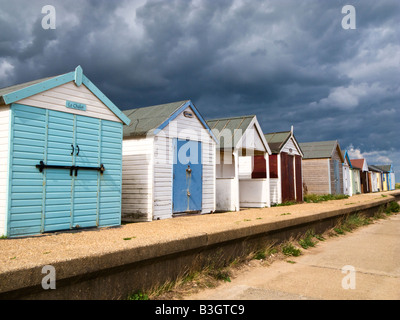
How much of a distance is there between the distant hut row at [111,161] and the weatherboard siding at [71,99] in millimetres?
23

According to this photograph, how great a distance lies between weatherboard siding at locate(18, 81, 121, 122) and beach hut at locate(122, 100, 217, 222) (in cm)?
179

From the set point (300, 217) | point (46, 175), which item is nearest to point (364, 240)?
point (300, 217)

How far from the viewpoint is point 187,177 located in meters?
12.1

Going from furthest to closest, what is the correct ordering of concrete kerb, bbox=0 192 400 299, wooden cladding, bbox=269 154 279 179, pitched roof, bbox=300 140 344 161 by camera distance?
1. pitched roof, bbox=300 140 344 161
2. wooden cladding, bbox=269 154 279 179
3. concrete kerb, bbox=0 192 400 299

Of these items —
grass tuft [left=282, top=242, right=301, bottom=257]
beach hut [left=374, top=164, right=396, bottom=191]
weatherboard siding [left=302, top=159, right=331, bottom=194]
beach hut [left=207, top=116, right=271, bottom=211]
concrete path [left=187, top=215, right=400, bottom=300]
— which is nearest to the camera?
concrete path [left=187, top=215, right=400, bottom=300]

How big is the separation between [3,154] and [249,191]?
39.2 ft

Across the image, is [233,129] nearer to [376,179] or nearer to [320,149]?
[320,149]

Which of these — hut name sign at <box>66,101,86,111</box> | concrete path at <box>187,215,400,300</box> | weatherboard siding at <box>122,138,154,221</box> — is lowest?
concrete path at <box>187,215,400,300</box>

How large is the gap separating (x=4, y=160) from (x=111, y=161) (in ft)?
8.64

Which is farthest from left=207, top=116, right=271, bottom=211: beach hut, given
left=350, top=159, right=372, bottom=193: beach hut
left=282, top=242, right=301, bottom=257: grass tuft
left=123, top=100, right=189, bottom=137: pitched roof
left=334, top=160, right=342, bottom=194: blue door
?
left=350, top=159, right=372, bottom=193: beach hut

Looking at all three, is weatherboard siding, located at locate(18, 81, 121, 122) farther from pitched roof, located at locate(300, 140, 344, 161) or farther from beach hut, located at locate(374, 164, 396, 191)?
beach hut, located at locate(374, 164, 396, 191)

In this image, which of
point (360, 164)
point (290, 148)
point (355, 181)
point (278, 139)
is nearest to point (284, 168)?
point (290, 148)

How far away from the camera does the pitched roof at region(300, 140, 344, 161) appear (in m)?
27.1

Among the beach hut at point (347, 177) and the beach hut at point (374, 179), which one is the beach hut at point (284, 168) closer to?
the beach hut at point (347, 177)
